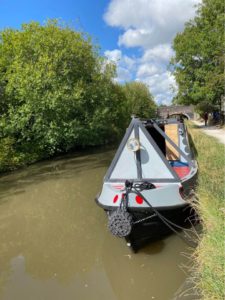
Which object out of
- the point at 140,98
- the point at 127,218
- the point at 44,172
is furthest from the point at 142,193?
the point at 140,98

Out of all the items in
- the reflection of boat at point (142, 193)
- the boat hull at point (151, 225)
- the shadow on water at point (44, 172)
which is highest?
the reflection of boat at point (142, 193)

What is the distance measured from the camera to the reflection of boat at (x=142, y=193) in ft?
18.9

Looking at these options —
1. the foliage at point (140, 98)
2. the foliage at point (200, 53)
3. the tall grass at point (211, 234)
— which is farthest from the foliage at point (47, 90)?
the foliage at point (140, 98)

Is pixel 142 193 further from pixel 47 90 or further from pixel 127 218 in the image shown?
pixel 47 90

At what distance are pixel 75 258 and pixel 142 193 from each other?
181 centimetres

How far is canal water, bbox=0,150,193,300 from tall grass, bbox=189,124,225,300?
2.11 ft

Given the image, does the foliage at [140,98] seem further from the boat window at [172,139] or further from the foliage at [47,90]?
the boat window at [172,139]

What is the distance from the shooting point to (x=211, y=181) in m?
7.39

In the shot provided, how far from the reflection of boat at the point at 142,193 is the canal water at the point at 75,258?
1.48 feet

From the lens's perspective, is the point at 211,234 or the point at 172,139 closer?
the point at 211,234

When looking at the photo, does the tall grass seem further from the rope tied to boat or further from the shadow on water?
the shadow on water

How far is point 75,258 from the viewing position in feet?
19.9

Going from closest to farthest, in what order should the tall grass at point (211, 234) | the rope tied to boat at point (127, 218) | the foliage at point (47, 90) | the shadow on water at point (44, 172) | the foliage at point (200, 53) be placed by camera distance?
the tall grass at point (211, 234), the rope tied to boat at point (127, 218), the shadow on water at point (44, 172), the foliage at point (47, 90), the foliage at point (200, 53)

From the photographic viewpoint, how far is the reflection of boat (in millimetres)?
5762
